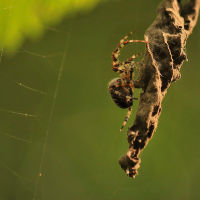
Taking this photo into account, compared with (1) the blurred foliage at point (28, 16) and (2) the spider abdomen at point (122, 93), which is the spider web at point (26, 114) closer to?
(1) the blurred foliage at point (28, 16)

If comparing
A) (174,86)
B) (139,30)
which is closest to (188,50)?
(174,86)

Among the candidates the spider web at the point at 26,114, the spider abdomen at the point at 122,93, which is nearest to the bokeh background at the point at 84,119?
the spider web at the point at 26,114

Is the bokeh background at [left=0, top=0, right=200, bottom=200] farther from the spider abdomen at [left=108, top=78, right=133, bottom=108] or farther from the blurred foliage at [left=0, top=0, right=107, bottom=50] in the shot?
the spider abdomen at [left=108, top=78, right=133, bottom=108]

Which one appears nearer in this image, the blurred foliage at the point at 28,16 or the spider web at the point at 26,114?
the blurred foliage at the point at 28,16

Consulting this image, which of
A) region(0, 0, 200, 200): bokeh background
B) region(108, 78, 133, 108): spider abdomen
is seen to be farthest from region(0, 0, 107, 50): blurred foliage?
region(108, 78, 133, 108): spider abdomen

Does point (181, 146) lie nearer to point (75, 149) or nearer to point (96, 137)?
point (96, 137)
